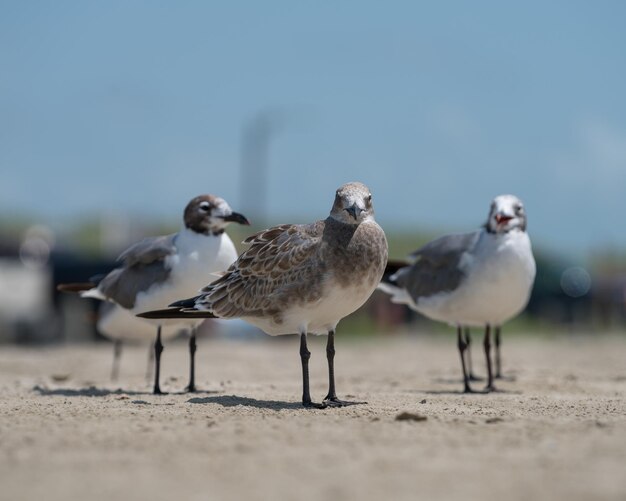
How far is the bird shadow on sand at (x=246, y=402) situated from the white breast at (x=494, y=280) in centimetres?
306

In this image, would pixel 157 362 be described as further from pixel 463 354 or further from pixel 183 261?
pixel 463 354

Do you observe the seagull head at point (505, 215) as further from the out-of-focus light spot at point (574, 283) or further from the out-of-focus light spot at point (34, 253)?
the out-of-focus light spot at point (574, 283)

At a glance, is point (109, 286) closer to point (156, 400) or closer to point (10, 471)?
point (156, 400)

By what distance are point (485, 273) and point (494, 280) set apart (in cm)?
12

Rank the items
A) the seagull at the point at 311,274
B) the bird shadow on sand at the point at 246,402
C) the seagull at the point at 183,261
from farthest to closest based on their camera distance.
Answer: the seagull at the point at 183,261
the bird shadow on sand at the point at 246,402
the seagull at the point at 311,274

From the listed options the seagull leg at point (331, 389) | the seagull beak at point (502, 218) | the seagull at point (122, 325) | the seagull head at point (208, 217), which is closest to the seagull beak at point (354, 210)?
the seagull leg at point (331, 389)

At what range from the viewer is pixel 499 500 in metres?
4.80

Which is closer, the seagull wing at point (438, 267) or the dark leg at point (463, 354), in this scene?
the dark leg at point (463, 354)

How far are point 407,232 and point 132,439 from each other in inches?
3434

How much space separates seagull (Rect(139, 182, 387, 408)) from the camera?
8109 mm

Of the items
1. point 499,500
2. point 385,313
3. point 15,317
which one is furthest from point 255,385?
point 385,313

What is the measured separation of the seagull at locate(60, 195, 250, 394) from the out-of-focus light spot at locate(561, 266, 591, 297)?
34.1 m

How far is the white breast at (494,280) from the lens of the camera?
11078 millimetres

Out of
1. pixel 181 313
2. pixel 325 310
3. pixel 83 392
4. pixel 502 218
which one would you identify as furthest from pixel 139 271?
pixel 502 218
